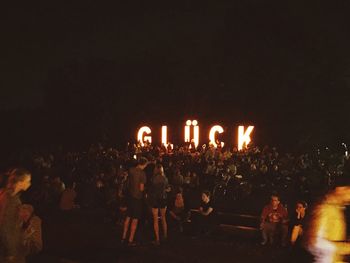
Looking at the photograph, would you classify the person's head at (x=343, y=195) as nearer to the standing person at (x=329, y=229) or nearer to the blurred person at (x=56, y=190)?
the standing person at (x=329, y=229)

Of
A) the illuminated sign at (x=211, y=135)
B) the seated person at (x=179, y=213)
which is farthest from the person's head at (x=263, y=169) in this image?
the seated person at (x=179, y=213)

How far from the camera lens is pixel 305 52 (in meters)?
36.1

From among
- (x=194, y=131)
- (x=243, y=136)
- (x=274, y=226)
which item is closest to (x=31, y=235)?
(x=274, y=226)

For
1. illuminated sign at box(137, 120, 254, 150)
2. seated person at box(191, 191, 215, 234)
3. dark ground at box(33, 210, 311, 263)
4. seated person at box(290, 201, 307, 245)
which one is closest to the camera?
dark ground at box(33, 210, 311, 263)

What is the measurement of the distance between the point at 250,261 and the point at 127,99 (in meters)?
37.2

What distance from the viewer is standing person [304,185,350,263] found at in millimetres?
5012

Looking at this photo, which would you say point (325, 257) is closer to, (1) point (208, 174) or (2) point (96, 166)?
(1) point (208, 174)

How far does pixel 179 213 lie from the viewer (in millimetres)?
13234

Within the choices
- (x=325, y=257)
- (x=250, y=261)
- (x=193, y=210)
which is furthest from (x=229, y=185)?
(x=325, y=257)

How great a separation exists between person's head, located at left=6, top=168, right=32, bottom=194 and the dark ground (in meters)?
4.59

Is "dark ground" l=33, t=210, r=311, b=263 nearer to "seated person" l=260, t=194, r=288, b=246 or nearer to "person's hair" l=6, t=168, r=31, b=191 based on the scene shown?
"seated person" l=260, t=194, r=288, b=246

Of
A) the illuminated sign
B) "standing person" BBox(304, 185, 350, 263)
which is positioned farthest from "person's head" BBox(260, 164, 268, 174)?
"standing person" BBox(304, 185, 350, 263)

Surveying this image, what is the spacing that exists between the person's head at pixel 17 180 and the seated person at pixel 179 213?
7.83 m

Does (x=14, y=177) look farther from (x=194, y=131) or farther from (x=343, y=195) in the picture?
(x=194, y=131)
